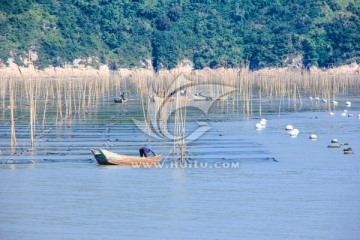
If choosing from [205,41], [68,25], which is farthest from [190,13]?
[68,25]

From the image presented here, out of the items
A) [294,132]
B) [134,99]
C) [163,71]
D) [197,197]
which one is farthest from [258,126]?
[163,71]

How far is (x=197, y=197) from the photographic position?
1902 centimetres

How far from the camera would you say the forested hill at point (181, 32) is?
80625 mm

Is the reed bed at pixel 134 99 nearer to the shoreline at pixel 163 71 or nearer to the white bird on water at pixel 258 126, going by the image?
the white bird on water at pixel 258 126

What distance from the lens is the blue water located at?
1599 centimetres

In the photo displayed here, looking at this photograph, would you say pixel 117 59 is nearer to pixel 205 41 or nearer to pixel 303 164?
pixel 205 41

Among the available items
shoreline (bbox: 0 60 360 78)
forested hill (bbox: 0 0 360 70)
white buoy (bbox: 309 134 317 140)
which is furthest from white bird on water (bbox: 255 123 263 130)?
forested hill (bbox: 0 0 360 70)

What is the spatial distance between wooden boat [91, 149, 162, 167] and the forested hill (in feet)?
179

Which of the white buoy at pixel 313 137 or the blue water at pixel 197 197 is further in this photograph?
the white buoy at pixel 313 137

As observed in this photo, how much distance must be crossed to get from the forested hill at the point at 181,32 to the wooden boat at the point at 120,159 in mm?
54489

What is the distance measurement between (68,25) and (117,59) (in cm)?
570

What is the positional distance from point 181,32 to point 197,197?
67010 millimetres

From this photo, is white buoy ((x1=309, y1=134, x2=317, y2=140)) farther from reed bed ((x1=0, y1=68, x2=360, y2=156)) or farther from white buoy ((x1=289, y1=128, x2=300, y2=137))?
reed bed ((x1=0, y1=68, x2=360, y2=156))

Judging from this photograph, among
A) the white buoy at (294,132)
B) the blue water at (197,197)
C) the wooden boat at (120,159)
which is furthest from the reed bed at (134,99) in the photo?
the white buoy at (294,132)
